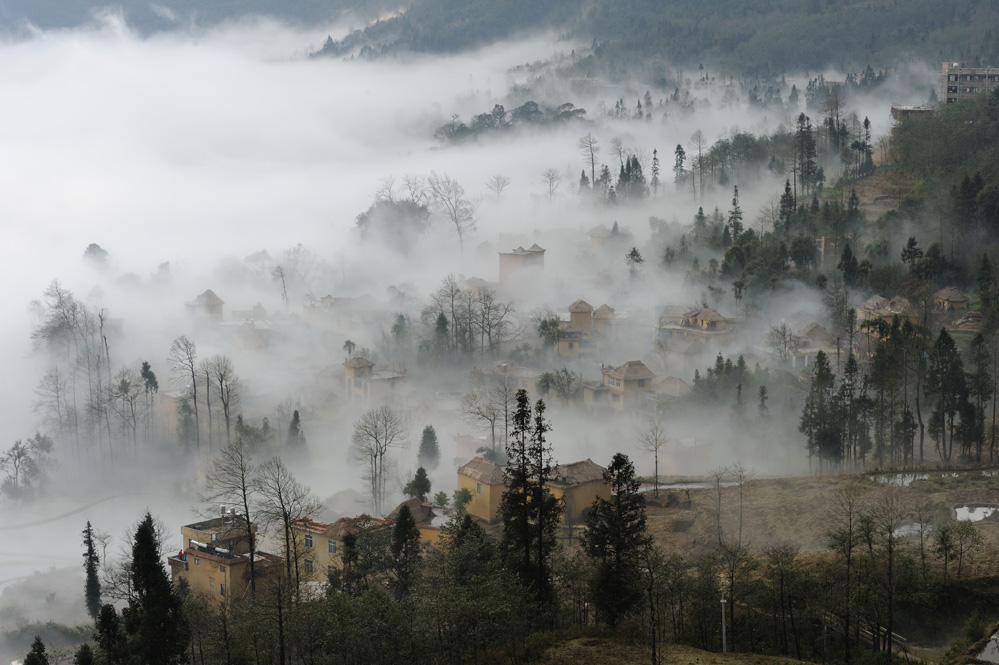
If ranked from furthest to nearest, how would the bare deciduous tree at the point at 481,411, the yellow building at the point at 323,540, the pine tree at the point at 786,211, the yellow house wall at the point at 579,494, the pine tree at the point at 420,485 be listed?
the pine tree at the point at 786,211 → the bare deciduous tree at the point at 481,411 → the pine tree at the point at 420,485 → the yellow house wall at the point at 579,494 → the yellow building at the point at 323,540

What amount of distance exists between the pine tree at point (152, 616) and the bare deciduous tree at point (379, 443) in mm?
18367

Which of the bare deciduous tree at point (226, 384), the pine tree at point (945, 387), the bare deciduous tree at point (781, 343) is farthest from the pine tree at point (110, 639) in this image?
the bare deciduous tree at point (781, 343)

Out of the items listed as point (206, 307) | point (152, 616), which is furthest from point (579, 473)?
point (206, 307)

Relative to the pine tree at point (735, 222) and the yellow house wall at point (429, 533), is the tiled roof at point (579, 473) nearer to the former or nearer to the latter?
the yellow house wall at point (429, 533)

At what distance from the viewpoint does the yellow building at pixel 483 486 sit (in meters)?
43.8

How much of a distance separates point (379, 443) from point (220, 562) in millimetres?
14617

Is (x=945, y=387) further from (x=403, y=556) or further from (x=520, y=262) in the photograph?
(x=520, y=262)

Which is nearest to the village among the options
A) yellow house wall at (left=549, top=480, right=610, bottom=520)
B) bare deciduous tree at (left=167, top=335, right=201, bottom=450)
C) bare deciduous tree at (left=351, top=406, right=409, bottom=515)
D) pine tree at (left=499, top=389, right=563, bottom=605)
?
yellow house wall at (left=549, top=480, right=610, bottom=520)

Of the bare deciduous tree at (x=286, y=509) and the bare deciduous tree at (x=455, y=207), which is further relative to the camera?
the bare deciduous tree at (x=455, y=207)

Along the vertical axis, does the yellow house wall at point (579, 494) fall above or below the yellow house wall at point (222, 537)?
above

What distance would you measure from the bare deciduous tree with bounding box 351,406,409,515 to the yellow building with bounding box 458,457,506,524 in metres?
5.50

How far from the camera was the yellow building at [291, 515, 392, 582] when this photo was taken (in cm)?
3869

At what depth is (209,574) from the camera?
39.3m

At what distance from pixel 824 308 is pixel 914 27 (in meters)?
115
